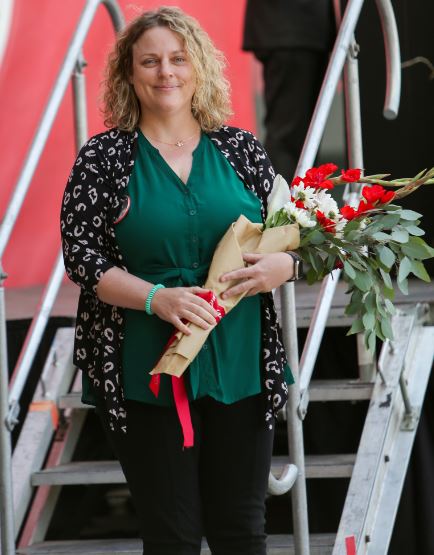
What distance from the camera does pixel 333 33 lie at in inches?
188

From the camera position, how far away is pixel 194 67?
2.45 m

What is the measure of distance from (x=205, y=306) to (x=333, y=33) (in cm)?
277

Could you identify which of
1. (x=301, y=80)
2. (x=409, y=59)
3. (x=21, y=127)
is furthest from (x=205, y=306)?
(x=21, y=127)

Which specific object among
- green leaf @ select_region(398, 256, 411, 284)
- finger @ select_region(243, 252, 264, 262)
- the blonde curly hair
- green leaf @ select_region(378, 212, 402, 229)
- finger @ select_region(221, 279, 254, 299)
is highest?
the blonde curly hair

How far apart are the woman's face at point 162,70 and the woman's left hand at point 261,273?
14.2 inches

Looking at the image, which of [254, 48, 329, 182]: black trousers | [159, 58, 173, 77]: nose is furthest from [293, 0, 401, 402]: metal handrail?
[254, 48, 329, 182]: black trousers

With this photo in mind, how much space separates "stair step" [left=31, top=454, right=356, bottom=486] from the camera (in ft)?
10.7

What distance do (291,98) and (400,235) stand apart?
2369mm

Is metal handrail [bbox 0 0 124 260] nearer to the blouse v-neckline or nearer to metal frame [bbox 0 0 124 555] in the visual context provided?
metal frame [bbox 0 0 124 555]

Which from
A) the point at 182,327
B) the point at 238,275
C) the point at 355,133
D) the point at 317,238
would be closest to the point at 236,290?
the point at 238,275

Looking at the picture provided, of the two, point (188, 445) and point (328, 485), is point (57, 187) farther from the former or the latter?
point (188, 445)

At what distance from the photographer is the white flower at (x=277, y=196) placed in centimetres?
243

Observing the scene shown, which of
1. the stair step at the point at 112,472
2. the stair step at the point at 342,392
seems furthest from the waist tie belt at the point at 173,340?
the stair step at the point at 342,392

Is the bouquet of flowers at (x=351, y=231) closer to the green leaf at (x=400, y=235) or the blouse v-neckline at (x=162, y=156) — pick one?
the green leaf at (x=400, y=235)
